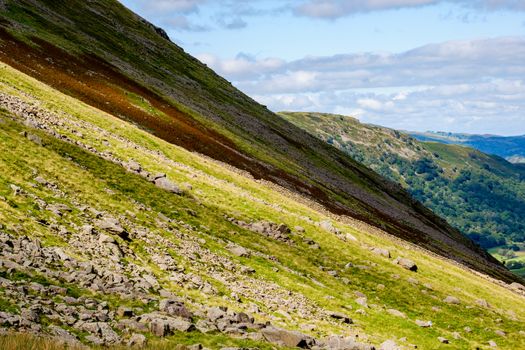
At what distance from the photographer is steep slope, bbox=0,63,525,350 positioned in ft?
76.3

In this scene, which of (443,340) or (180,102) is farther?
(180,102)

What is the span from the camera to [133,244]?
33031 mm

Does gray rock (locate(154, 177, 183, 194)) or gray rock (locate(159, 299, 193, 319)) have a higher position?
gray rock (locate(154, 177, 183, 194))

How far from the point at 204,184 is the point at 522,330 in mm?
30459

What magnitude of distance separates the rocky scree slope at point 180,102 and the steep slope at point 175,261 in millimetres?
19242

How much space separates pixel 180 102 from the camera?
112 metres

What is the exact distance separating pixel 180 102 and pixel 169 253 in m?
81.1

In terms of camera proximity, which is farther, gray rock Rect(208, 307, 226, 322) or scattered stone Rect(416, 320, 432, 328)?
scattered stone Rect(416, 320, 432, 328)

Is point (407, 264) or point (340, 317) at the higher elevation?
point (407, 264)

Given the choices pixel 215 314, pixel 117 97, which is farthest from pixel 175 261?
pixel 117 97

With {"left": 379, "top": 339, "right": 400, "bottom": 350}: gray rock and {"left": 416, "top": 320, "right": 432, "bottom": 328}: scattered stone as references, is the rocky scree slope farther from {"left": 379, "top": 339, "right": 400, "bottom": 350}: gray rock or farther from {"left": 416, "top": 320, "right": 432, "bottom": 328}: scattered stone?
{"left": 379, "top": 339, "right": 400, "bottom": 350}: gray rock

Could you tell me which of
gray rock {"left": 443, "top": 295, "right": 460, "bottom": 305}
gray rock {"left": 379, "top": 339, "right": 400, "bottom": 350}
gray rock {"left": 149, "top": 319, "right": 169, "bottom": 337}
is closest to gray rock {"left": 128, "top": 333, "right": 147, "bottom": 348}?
gray rock {"left": 149, "top": 319, "right": 169, "bottom": 337}

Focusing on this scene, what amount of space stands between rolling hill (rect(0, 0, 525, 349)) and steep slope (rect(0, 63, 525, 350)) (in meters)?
0.12

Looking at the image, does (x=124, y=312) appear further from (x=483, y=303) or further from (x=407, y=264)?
(x=483, y=303)
